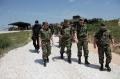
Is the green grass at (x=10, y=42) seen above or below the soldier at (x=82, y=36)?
below

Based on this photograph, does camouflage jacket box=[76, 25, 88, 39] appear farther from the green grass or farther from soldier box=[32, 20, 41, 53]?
the green grass

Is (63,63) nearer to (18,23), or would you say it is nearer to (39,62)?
(39,62)

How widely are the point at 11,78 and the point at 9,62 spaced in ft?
11.4

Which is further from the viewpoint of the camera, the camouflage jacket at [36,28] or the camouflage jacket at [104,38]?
the camouflage jacket at [36,28]

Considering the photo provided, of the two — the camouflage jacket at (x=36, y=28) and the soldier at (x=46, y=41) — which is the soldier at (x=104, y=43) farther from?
the camouflage jacket at (x=36, y=28)

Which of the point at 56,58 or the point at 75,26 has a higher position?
the point at 75,26

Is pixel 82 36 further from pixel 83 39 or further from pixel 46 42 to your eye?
pixel 46 42

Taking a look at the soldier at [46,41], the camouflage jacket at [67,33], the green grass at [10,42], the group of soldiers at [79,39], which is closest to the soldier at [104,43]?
the group of soldiers at [79,39]

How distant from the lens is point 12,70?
13.3 m

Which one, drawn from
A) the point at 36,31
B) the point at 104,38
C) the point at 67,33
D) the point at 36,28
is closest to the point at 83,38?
the point at 67,33

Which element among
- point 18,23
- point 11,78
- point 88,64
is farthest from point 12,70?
point 18,23

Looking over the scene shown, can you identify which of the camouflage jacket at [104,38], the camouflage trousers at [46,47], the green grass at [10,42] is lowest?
the green grass at [10,42]

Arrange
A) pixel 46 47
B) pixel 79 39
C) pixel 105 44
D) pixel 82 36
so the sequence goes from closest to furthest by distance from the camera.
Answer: pixel 105 44 < pixel 46 47 < pixel 82 36 < pixel 79 39

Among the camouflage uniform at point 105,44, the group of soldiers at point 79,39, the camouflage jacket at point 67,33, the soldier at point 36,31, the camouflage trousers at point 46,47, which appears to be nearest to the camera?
the camouflage uniform at point 105,44
